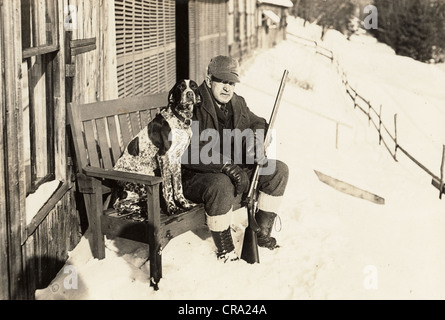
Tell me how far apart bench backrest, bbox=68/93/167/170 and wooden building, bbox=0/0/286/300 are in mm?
137

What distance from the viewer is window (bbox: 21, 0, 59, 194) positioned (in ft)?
12.6

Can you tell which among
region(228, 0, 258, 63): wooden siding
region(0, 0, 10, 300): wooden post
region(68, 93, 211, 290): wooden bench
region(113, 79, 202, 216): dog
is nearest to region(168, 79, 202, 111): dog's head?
region(113, 79, 202, 216): dog

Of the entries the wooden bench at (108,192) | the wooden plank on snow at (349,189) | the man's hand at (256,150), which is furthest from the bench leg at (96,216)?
the wooden plank on snow at (349,189)

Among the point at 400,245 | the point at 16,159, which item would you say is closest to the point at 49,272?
the point at 16,159

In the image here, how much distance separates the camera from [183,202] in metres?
4.46

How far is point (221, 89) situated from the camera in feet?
15.4

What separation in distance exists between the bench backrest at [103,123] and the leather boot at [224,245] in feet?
3.53

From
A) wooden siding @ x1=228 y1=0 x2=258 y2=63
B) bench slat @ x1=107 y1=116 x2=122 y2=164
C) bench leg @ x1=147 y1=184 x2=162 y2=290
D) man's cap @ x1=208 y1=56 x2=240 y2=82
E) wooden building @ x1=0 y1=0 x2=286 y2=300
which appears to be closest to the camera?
wooden building @ x1=0 y1=0 x2=286 y2=300

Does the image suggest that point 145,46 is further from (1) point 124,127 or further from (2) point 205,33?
(2) point 205,33

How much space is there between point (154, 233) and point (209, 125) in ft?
3.57

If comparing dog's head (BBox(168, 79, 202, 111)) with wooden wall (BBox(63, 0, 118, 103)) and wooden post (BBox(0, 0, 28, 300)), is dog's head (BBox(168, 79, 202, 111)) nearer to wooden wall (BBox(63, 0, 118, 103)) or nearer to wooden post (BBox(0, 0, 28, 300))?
wooden wall (BBox(63, 0, 118, 103))

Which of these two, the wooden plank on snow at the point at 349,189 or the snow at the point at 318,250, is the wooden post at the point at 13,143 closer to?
the snow at the point at 318,250

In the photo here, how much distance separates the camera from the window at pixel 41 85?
386 centimetres

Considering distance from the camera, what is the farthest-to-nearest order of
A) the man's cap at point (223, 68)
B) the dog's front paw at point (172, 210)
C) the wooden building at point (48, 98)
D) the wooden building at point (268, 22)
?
the wooden building at point (268, 22) < the man's cap at point (223, 68) < the dog's front paw at point (172, 210) < the wooden building at point (48, 98)
